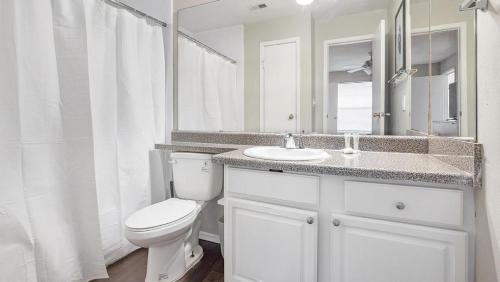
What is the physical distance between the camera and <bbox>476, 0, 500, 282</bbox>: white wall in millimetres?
722

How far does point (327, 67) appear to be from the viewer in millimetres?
1613


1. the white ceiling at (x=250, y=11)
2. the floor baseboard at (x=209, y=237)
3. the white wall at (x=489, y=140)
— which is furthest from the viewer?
the floor baseboard at (x=209, y=237)

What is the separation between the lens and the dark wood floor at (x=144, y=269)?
1.56m

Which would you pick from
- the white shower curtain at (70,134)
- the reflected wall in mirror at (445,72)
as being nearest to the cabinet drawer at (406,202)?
the reflected wall in mirror at (445,72)

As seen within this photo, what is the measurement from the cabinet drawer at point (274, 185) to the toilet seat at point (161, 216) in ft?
1.37

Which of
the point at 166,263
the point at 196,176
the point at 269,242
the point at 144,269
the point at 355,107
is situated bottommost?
the point at 144,269

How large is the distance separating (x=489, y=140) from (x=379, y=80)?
790 mm

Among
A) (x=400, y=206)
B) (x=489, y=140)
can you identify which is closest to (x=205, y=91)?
(x=400, y=206)

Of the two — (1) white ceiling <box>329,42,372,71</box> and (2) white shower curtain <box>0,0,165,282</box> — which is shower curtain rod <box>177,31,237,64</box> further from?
(1) white ceiling <box>329,42,372,71</box>

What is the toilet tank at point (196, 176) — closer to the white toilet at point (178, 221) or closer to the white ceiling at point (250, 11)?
the white toilet at point (178, 221)

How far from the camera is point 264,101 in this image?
181cm

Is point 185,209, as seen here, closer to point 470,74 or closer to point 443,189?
point 443,189

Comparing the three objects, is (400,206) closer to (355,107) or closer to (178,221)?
(355,107)

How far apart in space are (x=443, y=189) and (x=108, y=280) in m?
1.87
